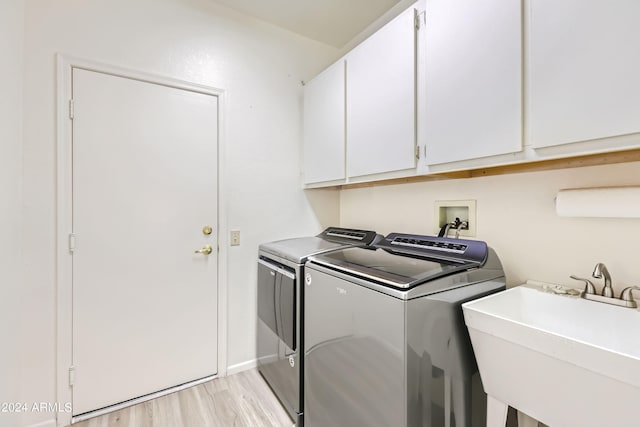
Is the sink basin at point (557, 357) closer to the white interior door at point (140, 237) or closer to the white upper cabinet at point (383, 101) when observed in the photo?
the white upper cabinet at point (383, 101)

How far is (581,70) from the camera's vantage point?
92 centimetres

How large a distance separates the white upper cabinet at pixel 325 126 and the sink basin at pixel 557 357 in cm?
126

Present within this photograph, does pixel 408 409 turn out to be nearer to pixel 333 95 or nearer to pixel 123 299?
pixel 123 299

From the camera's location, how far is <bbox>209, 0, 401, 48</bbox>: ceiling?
2037 millimetres

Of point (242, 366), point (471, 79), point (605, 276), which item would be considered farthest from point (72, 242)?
point (605, 276)

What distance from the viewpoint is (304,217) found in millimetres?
2475

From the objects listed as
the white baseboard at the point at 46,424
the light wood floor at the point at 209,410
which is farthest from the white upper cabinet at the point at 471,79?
the white baseboard at the point at 46,424

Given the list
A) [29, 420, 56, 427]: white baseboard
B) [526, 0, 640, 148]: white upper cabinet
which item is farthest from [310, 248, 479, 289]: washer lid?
[29, 420, 56, 427]: white baseboard

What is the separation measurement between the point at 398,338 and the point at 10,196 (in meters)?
1.78

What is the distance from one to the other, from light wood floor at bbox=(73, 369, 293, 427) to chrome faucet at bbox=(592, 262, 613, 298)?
5.56ft

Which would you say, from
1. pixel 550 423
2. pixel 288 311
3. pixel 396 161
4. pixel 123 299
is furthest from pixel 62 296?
pixel 550 423

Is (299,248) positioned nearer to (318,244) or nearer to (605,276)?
(318,244)

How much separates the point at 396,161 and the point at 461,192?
0.44 metres

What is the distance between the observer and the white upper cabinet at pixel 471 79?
3.57ft
